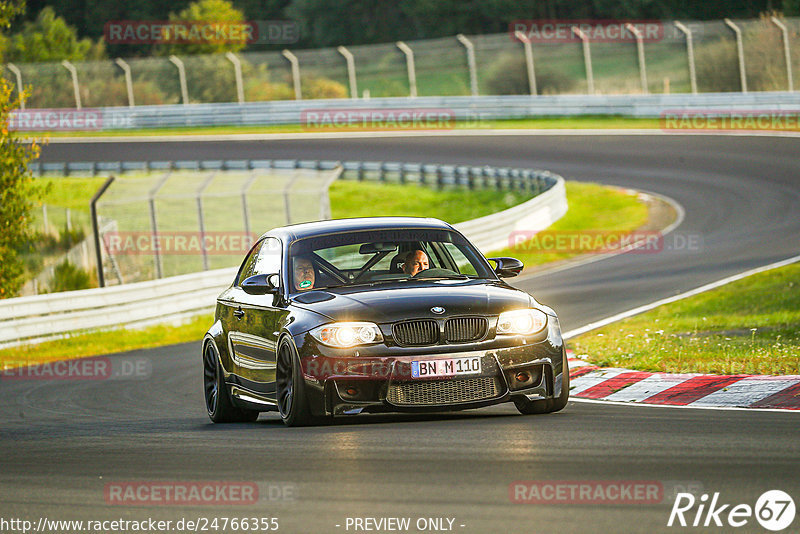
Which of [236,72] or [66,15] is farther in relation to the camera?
[66,15]

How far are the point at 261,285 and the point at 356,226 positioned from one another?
0.91 metres

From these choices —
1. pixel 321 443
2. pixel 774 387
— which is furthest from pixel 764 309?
pixel 321 443

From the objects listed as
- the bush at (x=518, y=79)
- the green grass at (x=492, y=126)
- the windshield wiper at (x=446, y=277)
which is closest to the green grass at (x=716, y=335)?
the windshield wiper at (x=446, y=277)

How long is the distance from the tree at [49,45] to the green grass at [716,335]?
58050mm

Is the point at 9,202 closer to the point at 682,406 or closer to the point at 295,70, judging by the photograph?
the point at 682,406

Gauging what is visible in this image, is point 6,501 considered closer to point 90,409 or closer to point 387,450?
point 387,450

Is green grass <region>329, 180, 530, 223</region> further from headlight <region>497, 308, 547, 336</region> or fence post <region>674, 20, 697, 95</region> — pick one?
headlight <region>497, 308, 547, 336</region>

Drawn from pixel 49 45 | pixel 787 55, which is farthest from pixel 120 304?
pixel 49 45

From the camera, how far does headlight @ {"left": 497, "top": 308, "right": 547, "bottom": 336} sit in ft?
27.0

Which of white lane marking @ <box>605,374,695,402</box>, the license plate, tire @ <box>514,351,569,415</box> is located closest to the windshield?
tire @ <box>514,351,569,415</box>

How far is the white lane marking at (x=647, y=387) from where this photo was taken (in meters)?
9.80

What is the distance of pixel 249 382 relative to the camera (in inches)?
374

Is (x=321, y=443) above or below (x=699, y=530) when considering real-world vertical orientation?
below

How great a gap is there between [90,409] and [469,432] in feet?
17.2
